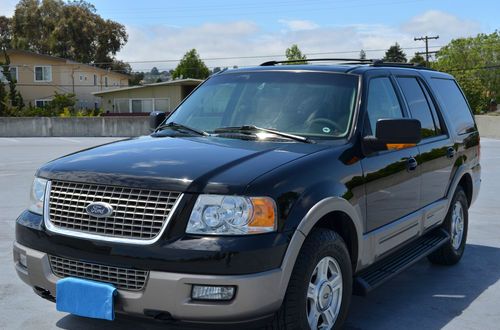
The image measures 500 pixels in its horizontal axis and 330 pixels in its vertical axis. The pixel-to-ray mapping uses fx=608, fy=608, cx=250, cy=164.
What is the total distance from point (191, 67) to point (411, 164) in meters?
78.2

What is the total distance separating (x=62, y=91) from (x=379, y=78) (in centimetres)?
5380

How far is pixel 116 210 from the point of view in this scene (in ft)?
11.1

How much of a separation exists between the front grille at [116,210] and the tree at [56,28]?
6842cm

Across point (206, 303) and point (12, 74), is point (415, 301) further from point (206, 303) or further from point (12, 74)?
point (12, 74)

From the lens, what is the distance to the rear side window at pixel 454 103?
6020 mm

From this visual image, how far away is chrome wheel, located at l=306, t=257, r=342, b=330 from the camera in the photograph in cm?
369

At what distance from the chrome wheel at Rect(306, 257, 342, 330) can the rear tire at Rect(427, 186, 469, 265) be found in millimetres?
2401

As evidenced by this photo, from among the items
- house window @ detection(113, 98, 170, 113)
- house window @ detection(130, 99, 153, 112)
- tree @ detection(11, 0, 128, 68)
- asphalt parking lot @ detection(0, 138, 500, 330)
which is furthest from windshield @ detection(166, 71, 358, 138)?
tree @ detection(11, 0, 128, 68)

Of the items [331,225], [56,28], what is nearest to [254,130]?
[331,225]

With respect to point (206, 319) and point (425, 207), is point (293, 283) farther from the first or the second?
point (425, 207)

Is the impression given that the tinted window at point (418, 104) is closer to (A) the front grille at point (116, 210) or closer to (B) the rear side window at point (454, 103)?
(B) the rear side window at point (454, 103)

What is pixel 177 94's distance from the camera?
159ft

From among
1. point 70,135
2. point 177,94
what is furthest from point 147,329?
point 177,94

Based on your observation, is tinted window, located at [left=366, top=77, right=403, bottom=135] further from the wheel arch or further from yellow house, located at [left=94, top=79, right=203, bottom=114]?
yellow house, located at [left=94, top=79, right=203, bottom=114]
